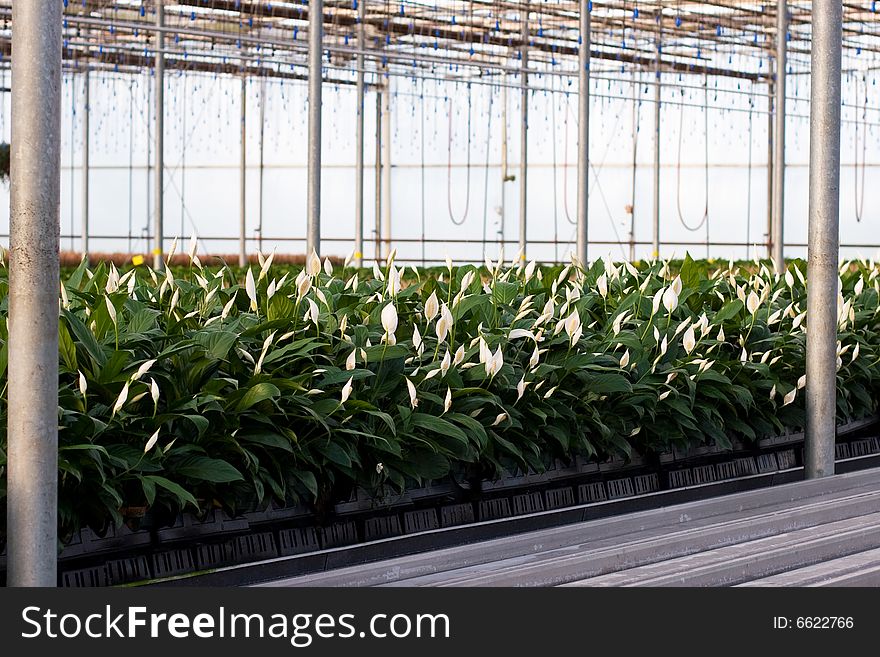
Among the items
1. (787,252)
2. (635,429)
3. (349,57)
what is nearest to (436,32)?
(349,57)

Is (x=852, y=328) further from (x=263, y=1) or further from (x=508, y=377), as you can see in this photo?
(x=263, y=1)

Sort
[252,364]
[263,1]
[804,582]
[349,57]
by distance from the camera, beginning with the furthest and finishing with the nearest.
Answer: [349,57], [263,1], [252,364], [804,582]

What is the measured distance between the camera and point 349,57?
61.2ft

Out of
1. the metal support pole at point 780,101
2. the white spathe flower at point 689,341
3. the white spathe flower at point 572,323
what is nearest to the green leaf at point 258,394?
the white spathe flower at point 572,323

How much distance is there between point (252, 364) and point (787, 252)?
2040cm

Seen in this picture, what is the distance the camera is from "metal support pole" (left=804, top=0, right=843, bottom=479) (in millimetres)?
4305

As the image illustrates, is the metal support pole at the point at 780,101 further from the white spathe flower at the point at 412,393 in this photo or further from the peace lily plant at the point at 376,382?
the white spathe flower at the point at 412,393

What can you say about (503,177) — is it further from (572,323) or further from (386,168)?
(572,323)

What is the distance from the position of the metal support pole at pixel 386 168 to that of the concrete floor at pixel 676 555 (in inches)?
613

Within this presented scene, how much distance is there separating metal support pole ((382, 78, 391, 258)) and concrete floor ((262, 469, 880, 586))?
15.6 metres

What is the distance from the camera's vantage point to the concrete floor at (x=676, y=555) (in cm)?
262

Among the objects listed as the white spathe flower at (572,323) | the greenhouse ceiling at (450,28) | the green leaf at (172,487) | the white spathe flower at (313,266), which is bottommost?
the green leaf at (172,487)

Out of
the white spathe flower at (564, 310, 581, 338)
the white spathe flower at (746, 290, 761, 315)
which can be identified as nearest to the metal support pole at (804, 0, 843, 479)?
the white spathe flower at (746, 290, 761, 315)

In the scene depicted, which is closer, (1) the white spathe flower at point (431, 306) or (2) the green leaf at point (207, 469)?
(2) the green leaf at point (207, 469)
